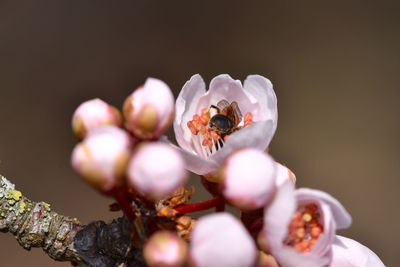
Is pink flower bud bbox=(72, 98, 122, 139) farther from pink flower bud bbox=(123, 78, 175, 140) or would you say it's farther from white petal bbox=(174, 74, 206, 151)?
white petal bbox=(174, 74, 206, 151)

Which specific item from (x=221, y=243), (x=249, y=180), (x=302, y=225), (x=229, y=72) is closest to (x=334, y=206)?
(x=302, y=225)

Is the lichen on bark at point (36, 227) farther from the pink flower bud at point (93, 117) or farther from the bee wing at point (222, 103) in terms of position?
the bee wing at point (222, 103)

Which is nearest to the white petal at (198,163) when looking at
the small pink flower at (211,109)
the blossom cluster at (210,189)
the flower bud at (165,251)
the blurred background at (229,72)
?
the blossom cluster at (210,189)

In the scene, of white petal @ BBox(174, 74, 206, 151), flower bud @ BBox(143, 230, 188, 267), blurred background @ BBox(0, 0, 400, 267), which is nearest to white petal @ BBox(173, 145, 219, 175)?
white petal @ BBox(174, 74, 206, 151)

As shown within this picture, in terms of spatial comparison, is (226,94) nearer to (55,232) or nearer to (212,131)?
(212,131)

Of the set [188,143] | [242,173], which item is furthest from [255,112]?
[242,173]

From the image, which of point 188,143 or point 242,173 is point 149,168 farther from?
point 188,143

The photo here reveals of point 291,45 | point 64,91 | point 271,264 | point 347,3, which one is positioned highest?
point 347,3

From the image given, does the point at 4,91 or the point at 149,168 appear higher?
the point at 4,91
